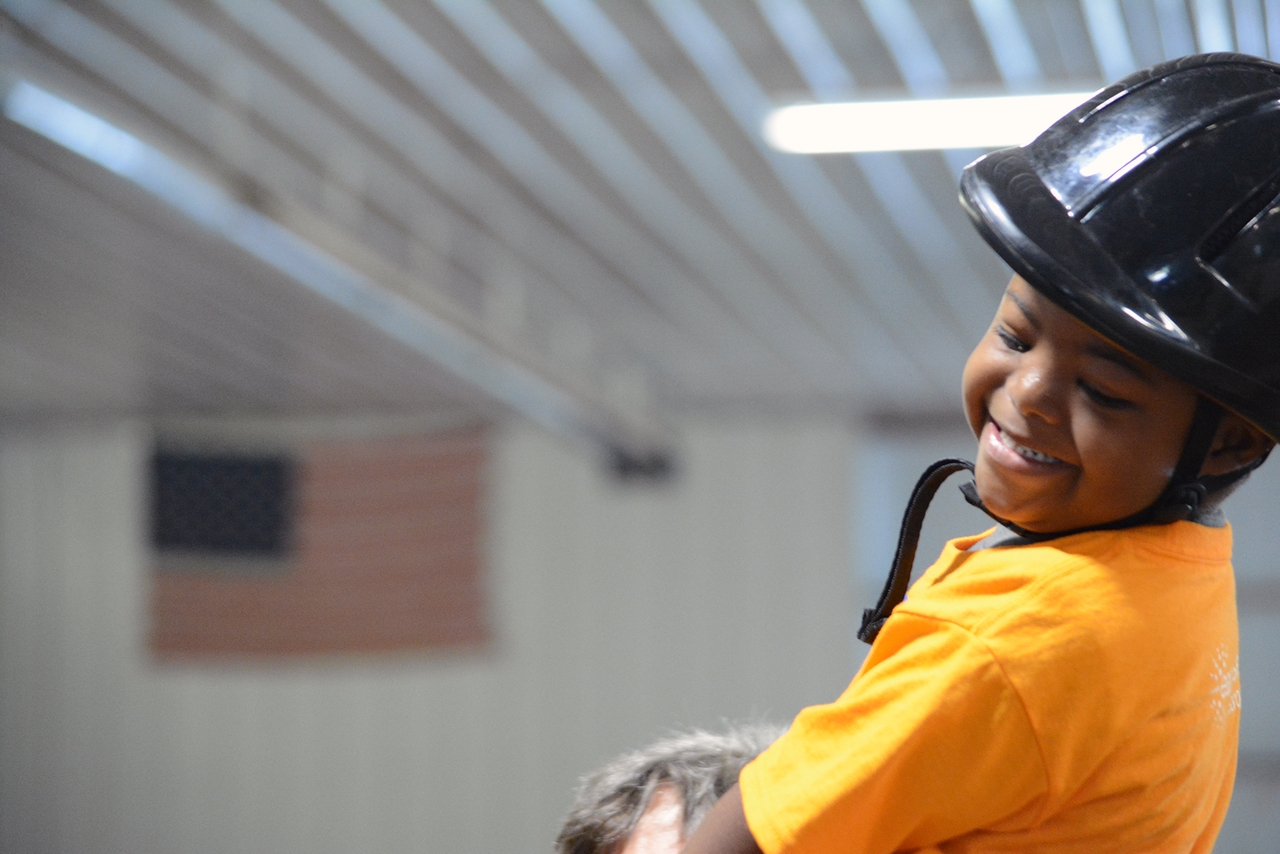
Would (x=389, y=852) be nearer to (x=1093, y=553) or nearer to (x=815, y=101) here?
(x=815, y=101)

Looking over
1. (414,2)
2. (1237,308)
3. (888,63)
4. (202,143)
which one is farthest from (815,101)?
(1237,308)

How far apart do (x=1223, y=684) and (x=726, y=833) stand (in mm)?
390

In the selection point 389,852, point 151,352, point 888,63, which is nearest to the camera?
point 888,63

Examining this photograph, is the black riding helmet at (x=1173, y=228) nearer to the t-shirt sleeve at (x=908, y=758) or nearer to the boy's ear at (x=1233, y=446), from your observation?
the boy's ear at (x=1233, y=446)

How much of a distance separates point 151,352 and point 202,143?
3625 mm

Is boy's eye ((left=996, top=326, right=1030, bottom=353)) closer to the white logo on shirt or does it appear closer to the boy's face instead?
the boy's face

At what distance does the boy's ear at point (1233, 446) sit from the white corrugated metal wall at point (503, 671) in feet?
25.4

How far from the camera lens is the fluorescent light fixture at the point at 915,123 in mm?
3766

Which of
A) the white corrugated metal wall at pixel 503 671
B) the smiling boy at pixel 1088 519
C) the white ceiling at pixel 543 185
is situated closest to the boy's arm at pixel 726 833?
the smiling boy at pixel 1088 519

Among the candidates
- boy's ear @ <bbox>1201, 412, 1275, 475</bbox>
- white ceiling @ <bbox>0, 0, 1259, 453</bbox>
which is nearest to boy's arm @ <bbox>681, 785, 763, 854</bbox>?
boy's ear @ <bbox>1201, 412, 1275, 475</bbox>

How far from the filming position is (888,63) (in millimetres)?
3635

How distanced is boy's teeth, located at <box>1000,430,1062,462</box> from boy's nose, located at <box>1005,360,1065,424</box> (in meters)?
0.03

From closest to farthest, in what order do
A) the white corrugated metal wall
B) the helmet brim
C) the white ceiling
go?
the helmet brim → the white ceiling → the white corrugated metal wall

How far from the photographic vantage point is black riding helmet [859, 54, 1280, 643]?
80 centimetres
